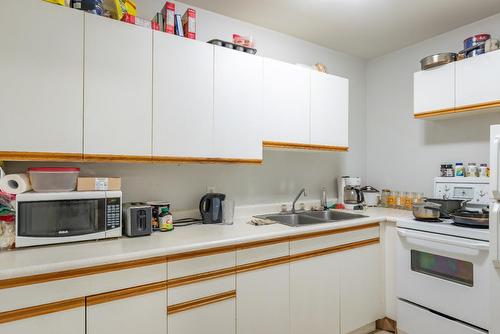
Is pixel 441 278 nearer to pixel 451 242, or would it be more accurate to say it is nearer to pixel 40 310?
pixel 451 242

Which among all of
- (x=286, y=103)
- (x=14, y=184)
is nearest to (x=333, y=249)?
(x=286, y=103)

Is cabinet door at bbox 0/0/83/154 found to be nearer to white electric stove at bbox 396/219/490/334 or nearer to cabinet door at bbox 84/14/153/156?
cabinet door at bbox 84/14/153/156

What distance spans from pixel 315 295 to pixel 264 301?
447mm

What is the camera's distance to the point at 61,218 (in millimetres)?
1531

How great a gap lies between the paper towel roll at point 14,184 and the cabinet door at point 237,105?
42.1 inches

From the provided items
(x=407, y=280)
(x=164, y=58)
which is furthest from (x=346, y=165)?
(x=164, y=58)

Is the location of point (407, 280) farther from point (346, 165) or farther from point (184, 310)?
point (184, 310)

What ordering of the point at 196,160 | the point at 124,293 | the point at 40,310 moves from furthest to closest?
the point at 196,160, the point at 124,293, the point at 40,310

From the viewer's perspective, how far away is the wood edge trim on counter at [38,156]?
1.42 m

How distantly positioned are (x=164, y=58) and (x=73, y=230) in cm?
112

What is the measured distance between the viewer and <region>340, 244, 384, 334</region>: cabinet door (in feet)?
7.35

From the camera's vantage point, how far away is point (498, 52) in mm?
2143

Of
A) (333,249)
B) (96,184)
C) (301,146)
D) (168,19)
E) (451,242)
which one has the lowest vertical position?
(333,249)

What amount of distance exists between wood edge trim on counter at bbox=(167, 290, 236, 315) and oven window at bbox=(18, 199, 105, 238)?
1.92 feet
